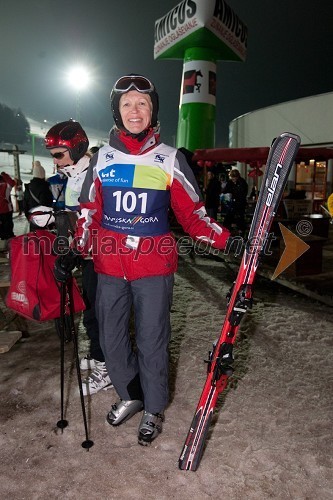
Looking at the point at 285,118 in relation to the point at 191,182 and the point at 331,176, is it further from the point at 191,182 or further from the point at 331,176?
the point at 191,182

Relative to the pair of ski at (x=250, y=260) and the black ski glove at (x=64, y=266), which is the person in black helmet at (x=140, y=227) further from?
the pair of ski at (x=250, y=260)

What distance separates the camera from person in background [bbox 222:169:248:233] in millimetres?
10617

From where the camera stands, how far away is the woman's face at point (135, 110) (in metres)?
2.29

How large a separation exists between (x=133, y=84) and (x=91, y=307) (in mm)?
1867

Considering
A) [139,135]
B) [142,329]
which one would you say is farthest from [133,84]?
[142,329]

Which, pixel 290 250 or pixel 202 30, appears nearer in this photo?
pixel 290 250

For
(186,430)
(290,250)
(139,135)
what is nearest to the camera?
(139,135)

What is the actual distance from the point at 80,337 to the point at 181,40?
1666 cm

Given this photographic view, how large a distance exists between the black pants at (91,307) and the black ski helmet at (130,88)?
1.25 metres

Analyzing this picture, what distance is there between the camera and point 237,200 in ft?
34.8

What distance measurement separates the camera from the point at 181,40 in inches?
658

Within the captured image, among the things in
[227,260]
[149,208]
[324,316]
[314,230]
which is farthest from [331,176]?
[149,208]

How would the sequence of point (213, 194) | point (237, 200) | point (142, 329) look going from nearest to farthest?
1. point (142, 329)
2. point (237, 200)
3. point (213, 194)

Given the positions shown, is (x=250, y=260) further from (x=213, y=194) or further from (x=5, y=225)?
(x=5, y=225)
